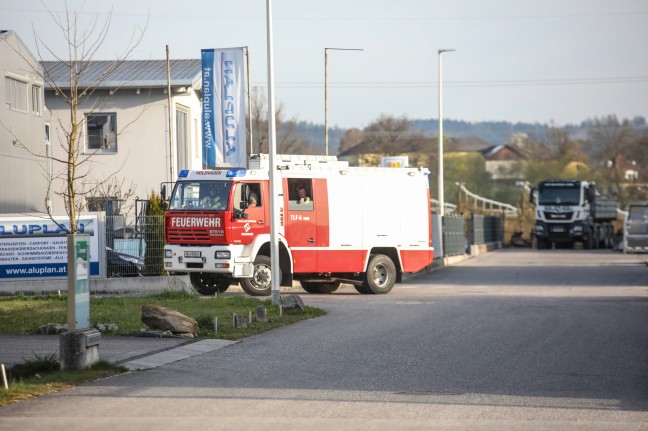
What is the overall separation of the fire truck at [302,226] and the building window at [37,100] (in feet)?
41.6

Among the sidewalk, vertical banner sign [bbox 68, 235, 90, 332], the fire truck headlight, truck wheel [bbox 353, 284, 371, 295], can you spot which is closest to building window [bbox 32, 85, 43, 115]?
the fire truck headlight

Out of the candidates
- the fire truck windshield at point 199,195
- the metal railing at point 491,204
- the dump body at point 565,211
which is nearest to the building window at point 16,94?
the fire truck windshield at point 199,195

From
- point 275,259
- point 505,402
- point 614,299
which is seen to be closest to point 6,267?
point 275,259

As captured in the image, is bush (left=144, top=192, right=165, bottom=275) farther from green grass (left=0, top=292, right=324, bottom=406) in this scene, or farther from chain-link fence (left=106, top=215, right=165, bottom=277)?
green grass (left=0, top=292, right=324, bottom=406)

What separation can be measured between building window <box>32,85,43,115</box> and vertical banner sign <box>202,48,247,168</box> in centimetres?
896

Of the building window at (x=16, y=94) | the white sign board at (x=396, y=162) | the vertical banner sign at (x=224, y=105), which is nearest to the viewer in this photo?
the vertical banner sign at (x=224, y=105)

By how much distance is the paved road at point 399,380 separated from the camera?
9391mm

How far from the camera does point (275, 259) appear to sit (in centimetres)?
2173

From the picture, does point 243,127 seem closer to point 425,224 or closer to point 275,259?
point 425,224

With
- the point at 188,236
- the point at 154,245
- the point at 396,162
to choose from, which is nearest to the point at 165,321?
the point at 188,236

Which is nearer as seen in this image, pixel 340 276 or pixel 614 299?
pixel 614 299

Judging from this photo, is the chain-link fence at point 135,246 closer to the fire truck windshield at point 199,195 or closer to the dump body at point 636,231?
the fire truck windshield at point 199,195

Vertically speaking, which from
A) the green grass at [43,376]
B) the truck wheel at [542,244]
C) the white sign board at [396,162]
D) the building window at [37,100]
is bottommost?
the truck wheel at [542,244]

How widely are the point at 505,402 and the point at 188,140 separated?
1353 inches
